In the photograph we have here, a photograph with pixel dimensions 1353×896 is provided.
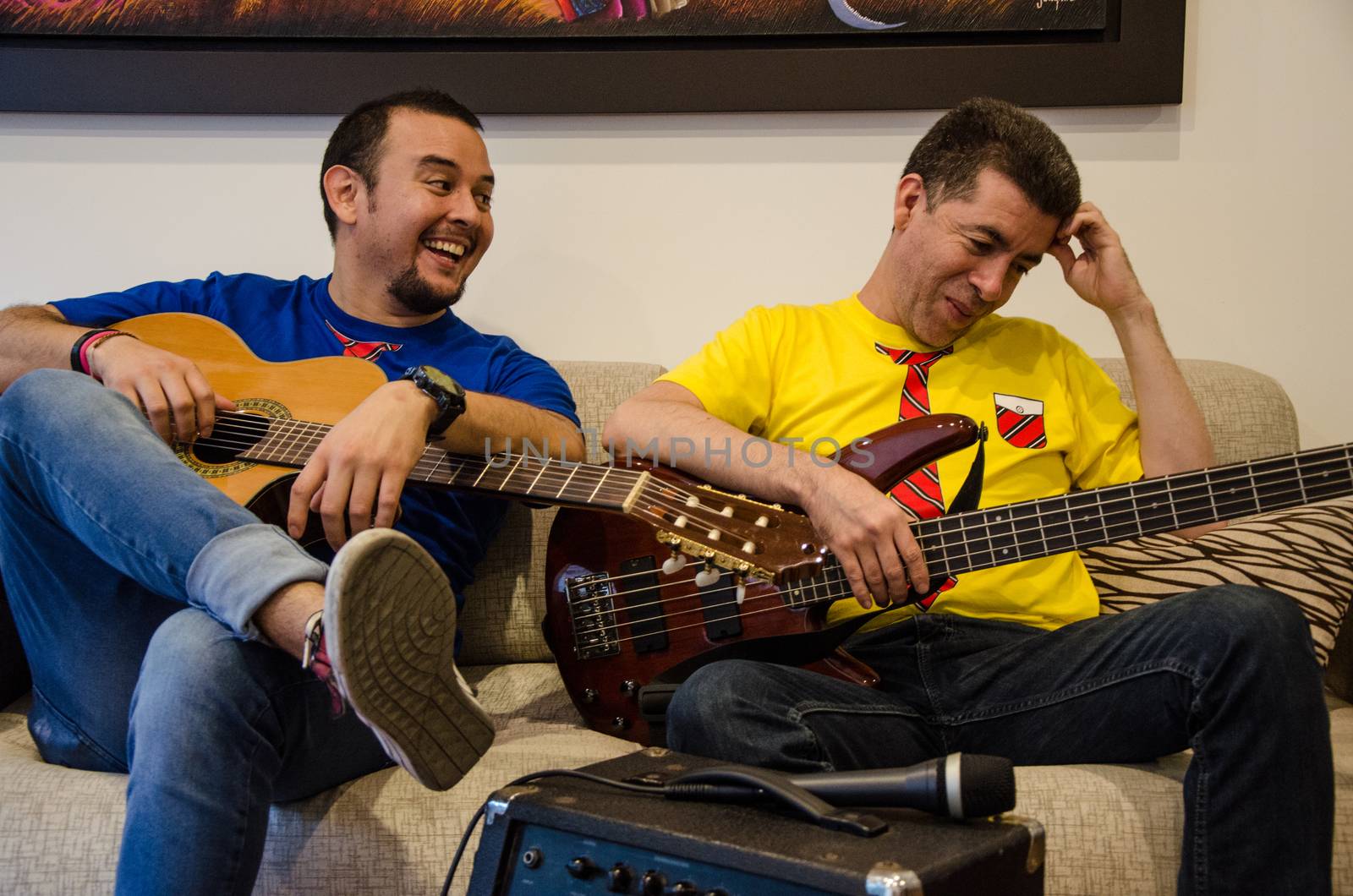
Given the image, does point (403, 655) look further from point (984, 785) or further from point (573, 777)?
point (984, 785)

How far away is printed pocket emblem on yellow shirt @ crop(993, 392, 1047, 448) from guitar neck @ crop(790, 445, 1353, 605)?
0.29 m

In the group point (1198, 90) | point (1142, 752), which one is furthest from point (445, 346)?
point (1198, 90)

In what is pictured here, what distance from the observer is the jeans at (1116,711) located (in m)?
1.11

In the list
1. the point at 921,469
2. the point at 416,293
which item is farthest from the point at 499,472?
the point at 921,469

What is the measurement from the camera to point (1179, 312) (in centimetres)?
206

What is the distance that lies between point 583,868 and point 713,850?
133mm

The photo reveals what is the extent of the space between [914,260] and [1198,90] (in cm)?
82

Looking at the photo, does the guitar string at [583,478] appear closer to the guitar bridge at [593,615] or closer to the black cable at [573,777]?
the guitar bridge at [593,615]

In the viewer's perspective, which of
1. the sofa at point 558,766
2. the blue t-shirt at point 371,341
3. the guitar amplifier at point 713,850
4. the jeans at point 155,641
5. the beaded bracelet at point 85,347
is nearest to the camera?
the guitar amplifier at point 713,850

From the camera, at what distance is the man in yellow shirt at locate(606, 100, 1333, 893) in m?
1.13

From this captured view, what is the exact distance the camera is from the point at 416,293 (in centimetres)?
175

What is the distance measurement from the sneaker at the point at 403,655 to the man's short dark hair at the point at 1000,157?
972 mm

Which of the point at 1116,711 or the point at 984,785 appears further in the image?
the point at 1116,711
